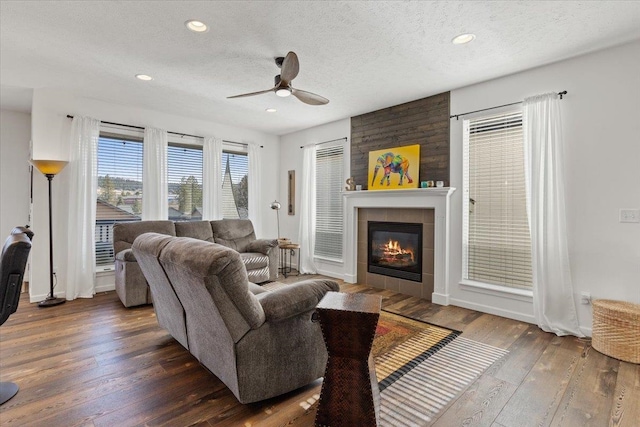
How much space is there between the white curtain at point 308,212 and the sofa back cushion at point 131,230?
88.5 inches

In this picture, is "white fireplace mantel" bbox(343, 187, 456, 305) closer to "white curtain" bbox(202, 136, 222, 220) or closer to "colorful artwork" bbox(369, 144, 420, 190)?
"colorful artwork" bbox(369, 144, 420, 190)

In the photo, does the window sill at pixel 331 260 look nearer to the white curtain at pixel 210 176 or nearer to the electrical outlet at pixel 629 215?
the white curtain at pixel 210 176

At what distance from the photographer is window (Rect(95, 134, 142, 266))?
4.54 metres

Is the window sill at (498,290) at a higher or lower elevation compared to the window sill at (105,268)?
lower

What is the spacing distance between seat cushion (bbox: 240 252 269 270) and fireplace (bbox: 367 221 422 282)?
163cm

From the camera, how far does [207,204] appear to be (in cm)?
538

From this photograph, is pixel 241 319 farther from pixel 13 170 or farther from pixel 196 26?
pixel 13 170

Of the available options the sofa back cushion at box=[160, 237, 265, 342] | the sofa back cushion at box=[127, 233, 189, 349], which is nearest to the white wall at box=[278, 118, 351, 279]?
the sofa back cushion at box=[127, 233, 189, 349]

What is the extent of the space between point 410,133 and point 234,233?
10.6 feet

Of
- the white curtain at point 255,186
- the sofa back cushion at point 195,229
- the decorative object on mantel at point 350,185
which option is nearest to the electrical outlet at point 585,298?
the decorative object on mantel at point 350,185

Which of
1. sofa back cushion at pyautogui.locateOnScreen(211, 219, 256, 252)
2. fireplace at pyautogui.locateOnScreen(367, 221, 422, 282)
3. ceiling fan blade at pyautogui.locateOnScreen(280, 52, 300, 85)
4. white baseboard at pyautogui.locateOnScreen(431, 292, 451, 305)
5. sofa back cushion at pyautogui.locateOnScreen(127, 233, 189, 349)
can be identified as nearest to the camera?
sofa back cushion at pyautogui.locateOnScreen(127, 233, 189, 349)

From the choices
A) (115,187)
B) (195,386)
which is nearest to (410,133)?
(195,386)

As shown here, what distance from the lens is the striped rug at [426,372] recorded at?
1868 mm

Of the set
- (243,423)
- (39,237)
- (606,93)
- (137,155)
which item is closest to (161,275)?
(243,423)
